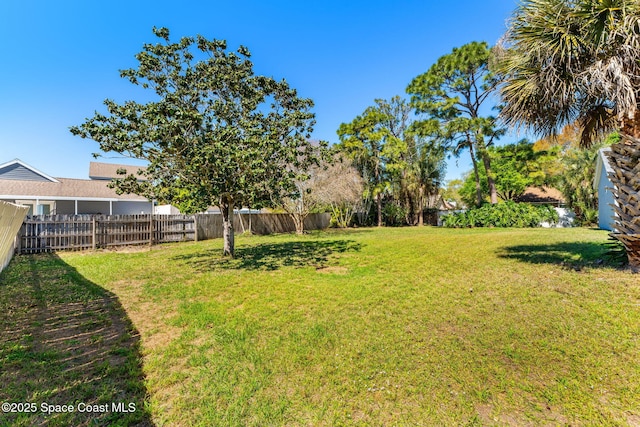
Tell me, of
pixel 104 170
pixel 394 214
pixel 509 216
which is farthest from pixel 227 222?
pixel 104 170

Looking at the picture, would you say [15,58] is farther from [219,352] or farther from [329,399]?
[329,399]

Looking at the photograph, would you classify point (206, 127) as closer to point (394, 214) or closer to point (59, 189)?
point (59, 189)

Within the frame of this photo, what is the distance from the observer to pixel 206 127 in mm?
8148

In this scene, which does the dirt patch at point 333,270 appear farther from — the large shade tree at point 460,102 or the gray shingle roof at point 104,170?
the gray shingle roof at point 104,170

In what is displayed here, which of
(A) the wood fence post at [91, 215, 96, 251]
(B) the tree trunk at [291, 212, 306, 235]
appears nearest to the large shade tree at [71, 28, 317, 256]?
(A) the wood fence post at [91, 215, 96, 251]

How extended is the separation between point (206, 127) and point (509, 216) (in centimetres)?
2037

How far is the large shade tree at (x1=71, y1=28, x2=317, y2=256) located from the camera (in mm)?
6941

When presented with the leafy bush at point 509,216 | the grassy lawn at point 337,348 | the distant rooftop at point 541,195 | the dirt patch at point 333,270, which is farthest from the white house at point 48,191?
the distant rooftop at point 541,195

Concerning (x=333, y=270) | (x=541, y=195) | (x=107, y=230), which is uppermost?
(x=541, y=195)

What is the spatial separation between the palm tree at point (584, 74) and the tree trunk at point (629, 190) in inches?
0.5

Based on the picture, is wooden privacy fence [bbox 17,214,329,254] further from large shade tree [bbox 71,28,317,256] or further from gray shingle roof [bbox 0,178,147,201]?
gray shingle roof [bbox 0,178,147,201]

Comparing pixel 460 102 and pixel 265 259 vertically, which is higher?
pixel 460 102

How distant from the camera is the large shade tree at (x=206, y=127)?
22.8ft

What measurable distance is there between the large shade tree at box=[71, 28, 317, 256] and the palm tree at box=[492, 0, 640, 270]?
17.2ft
